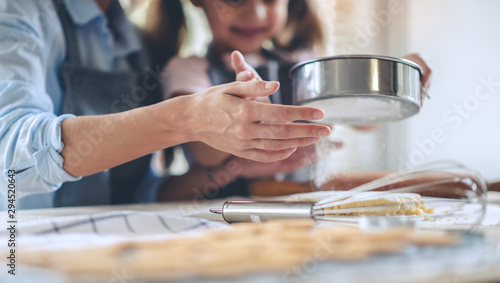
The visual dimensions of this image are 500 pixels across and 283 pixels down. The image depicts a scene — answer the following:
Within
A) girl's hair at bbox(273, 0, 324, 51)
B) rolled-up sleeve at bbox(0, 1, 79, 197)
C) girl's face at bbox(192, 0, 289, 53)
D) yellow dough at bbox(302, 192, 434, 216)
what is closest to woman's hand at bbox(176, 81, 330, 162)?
yellow dough at bbox(302, 192, 434, 216)

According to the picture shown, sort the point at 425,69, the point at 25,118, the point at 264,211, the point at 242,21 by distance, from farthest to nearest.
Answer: the point at 242,21
the point at 425,69
the point at 25,118
the point at 264,211

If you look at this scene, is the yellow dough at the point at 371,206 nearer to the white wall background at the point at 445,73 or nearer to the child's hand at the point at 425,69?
the child's hand at the point at 425,69

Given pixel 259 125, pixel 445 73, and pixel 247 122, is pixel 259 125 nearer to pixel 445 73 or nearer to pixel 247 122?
pixel 247 122

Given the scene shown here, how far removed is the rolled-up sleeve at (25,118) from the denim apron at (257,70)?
0.51 m

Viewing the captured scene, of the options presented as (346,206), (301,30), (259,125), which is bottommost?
(346,206)


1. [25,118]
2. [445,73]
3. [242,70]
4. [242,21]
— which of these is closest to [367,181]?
[242,70]

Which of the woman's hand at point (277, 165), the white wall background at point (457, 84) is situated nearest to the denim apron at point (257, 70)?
the woman's hand at point (277, 165)

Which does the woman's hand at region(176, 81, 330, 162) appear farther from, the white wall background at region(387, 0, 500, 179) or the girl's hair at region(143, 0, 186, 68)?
the white wall background at region(387, 0, 500, 179)

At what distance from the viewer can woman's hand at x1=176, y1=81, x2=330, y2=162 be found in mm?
557

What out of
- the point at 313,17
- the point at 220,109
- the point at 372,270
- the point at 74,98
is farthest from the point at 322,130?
the point at 313,17

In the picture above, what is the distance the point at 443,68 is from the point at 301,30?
0.83 meters

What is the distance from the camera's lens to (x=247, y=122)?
0.58 meters

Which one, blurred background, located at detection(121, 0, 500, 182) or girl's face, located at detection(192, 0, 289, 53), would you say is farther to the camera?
blurred background, located at detection(121, 0, 500, 182)

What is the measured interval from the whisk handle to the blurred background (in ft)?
4.12
